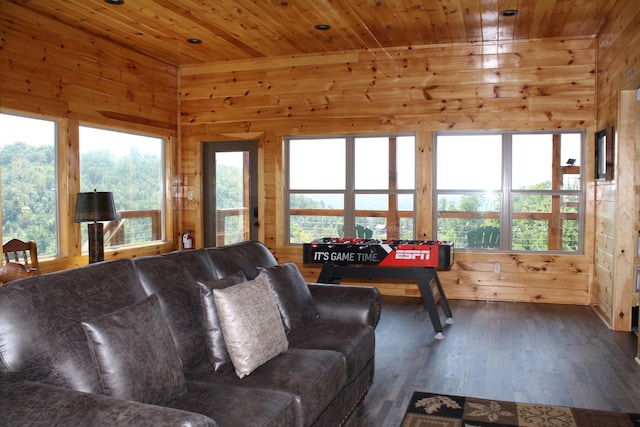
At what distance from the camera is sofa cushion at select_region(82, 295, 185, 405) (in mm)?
1947

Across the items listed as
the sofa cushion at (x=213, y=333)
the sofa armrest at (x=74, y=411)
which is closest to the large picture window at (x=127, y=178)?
the sofa cushion at (x=213, y=333)

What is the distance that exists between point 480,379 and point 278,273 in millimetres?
1624

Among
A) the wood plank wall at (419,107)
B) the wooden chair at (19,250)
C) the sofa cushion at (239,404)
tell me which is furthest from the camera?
the wood plank wall at (419,107)

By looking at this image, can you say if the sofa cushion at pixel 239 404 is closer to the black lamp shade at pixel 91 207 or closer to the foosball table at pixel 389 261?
the foosball table at pixel 389 261

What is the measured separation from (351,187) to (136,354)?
5111 mm

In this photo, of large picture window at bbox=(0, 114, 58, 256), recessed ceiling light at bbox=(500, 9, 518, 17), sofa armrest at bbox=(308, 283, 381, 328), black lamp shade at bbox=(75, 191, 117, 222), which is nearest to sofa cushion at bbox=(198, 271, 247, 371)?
sofa armrest at bbox=(308, 283, 381, 328)

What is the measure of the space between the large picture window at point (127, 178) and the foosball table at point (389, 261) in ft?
7.45

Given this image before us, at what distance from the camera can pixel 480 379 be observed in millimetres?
3785

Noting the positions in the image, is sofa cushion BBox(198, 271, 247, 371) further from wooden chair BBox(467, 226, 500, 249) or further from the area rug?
wooden chair BBox(467, 226, 500, 249)

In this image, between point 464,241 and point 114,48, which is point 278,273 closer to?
point 464,241

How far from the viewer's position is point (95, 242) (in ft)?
17.8

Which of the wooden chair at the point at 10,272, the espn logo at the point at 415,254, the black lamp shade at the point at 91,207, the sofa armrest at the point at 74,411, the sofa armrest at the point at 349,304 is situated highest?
the black lamp shade at the point at 91,207

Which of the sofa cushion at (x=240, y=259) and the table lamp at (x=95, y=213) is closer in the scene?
the sofa cushion at (x=240, y=259)

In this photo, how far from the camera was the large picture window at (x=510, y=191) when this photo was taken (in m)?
6.30
